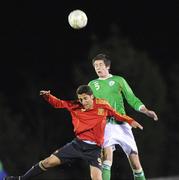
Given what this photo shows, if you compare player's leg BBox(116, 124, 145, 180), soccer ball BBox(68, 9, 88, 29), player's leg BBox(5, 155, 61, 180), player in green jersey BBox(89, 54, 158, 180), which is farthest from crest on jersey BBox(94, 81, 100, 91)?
player's leg BBox(5, 155, 61, 180)

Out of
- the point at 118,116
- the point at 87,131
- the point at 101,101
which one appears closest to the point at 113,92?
the point at 101,101

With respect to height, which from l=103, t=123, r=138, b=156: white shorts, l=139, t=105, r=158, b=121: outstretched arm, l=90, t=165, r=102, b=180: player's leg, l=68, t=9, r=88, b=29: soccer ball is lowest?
l=90, t=165, r=102, b=180: player's leg

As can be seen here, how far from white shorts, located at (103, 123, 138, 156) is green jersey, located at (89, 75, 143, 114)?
246mm

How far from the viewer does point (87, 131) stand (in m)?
9.97

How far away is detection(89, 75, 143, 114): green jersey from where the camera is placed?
34.3ft

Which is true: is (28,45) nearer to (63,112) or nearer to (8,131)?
(63,112)

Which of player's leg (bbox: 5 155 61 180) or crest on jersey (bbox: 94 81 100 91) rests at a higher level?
crest on jersey (bbox: 94 81 100 91)

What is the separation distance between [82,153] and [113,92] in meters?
1.07

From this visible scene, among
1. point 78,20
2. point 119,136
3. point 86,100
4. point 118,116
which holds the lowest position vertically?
point 119,136

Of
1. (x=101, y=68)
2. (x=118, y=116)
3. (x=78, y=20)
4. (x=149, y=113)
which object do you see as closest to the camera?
(x=118, y=116)

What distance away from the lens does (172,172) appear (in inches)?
1014

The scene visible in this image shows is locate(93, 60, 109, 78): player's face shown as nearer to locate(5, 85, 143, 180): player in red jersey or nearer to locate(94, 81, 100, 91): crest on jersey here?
locate(94, 81, 100, 91): crest on jersey

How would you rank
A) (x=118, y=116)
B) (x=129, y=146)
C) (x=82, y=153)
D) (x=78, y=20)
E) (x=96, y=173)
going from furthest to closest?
(x=78, y=20)
(x=129, y=146)
(x=118, y=116)
(x=82, y=153)
(x=96, y=173)

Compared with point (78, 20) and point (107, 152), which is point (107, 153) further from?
point (78, 20)
